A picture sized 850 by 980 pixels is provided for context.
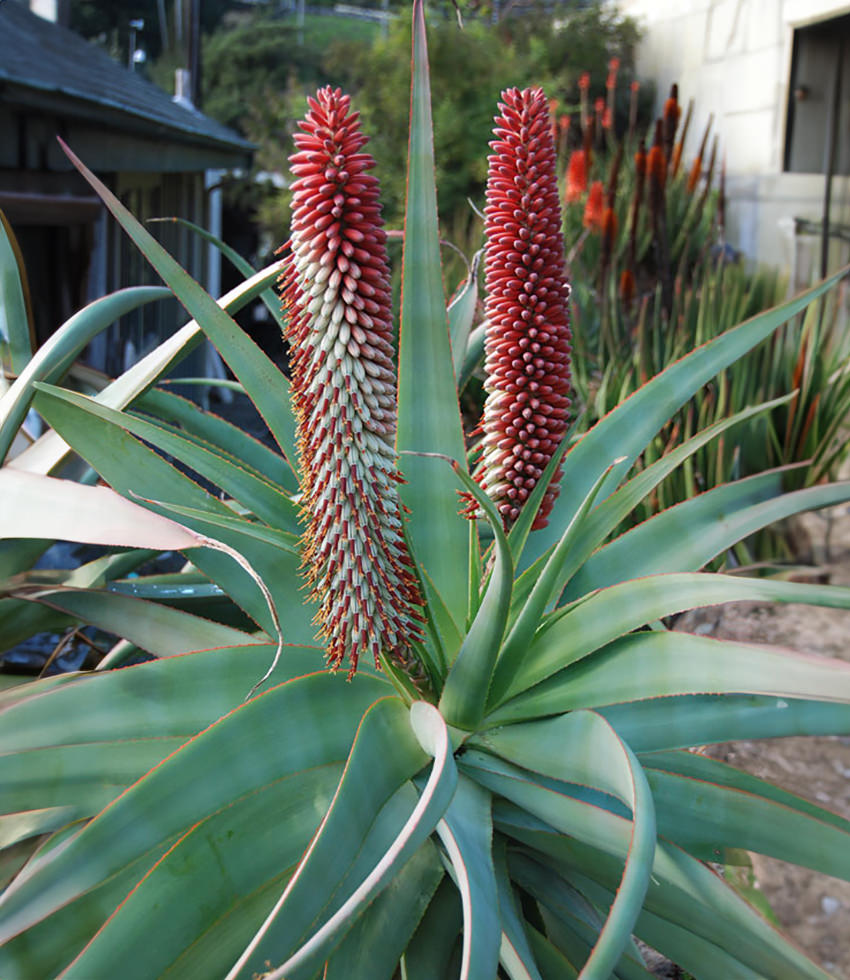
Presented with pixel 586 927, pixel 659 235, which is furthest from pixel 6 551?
pixel 659 235

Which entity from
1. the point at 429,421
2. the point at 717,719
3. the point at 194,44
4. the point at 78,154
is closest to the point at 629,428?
the point at 429,421

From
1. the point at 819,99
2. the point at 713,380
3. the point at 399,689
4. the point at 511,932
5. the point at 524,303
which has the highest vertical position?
the point at 819,99

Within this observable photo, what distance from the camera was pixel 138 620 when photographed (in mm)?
1251

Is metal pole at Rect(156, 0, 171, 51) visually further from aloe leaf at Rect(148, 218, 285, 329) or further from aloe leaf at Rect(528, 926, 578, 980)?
aloe leaf at Rect(528, 926, 578, 980)

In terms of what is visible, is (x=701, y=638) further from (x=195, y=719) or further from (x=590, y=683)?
(x=195, y=719)

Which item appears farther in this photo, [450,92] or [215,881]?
[450,92]

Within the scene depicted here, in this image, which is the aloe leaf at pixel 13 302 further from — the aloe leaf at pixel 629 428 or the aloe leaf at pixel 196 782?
the aloe leaf at pixel 629 428

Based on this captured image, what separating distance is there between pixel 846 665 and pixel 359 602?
→ 0.53 metres

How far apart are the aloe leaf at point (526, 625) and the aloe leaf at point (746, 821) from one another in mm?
208

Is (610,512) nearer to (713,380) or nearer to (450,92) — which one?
(713,380)

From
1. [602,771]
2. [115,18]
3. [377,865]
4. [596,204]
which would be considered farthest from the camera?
[115,18]

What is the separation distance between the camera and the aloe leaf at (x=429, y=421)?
4.15 ft

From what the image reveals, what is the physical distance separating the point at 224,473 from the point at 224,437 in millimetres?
305

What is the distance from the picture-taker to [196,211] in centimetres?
773
